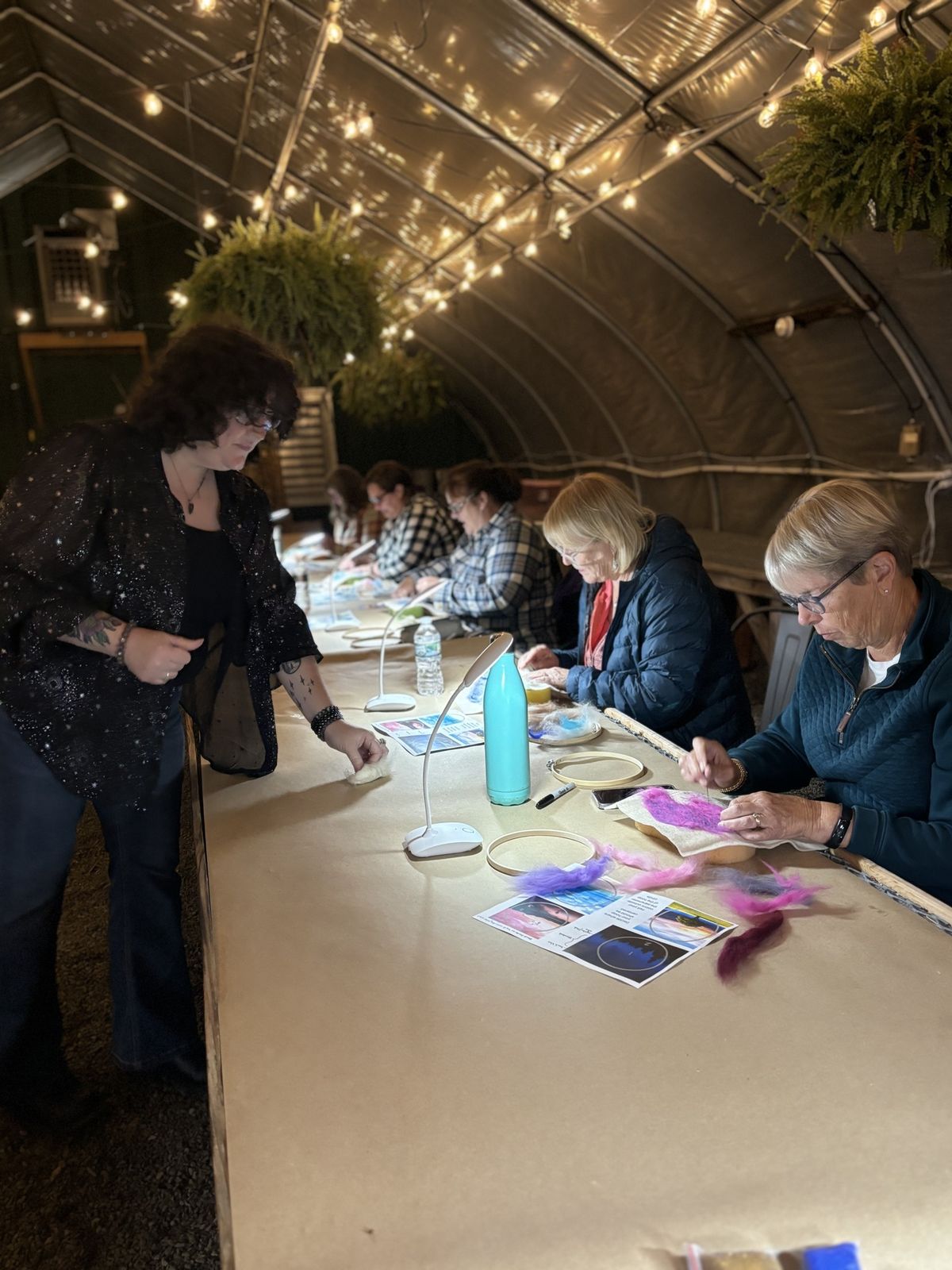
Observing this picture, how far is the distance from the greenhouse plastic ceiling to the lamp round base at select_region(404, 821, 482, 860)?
293 centimetres

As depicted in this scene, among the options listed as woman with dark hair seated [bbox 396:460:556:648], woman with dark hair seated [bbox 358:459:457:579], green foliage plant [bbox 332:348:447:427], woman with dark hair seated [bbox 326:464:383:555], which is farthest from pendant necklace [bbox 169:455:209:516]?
green foliage plant [bbox 332:348:447:427]

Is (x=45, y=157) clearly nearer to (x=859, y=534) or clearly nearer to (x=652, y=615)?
(x=652, y=615)

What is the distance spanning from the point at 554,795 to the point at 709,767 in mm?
330

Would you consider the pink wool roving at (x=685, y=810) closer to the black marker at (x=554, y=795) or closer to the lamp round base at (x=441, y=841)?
the black marker at (x=554, y=795)

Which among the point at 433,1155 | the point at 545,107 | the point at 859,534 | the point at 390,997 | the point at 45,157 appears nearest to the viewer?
the point at 433,1155

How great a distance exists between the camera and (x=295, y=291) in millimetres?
4633

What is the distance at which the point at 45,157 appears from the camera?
36.4 ft

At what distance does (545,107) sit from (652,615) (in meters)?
4.04

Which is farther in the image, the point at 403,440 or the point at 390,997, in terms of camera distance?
the point at 403,440

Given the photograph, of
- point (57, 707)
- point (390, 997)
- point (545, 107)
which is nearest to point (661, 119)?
point (545, 107)

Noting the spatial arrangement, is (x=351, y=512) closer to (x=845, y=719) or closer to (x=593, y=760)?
(x=593, y=760)

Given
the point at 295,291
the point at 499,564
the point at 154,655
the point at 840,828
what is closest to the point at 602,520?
the point at 840,828

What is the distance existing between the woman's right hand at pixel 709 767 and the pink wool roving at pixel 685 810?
12 centimetres

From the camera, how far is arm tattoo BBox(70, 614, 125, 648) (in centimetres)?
175
